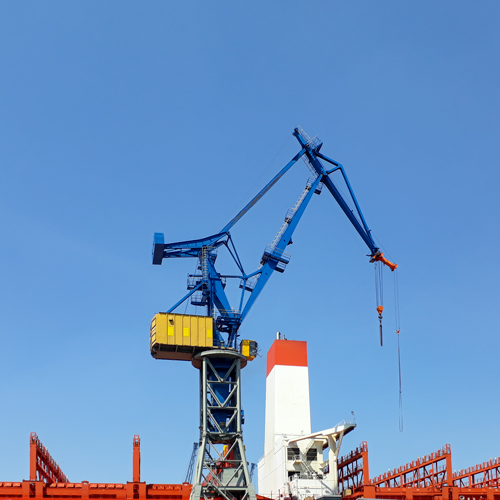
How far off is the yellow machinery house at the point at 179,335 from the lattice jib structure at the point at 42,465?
12.6 metres

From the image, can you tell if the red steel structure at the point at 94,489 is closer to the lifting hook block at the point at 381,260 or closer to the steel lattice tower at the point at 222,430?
the steel lattice tower at the point at 222,430

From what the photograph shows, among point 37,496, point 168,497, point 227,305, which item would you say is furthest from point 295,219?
point 37,496

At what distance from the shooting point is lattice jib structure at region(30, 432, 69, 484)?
62.4m

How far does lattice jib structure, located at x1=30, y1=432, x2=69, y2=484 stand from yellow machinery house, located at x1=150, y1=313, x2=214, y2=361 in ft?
41.4

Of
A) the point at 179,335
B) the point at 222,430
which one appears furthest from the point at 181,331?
the point at 222,430

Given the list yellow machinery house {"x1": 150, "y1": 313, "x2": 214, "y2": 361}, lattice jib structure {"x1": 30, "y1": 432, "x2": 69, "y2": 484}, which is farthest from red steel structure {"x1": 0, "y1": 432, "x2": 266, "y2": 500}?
yellow machinery house {"x1": 150, "y1": 313, "x2": 214, "y2": 361}

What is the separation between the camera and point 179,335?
60.6 m

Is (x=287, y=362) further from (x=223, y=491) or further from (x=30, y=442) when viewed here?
(x=30, y=442)

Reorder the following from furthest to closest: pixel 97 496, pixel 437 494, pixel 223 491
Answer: pixel 437 494, pixel 97 496, pixel 223 491

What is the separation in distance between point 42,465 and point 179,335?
21.1 metres

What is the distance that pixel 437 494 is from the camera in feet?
221

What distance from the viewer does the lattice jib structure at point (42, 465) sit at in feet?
A: 205

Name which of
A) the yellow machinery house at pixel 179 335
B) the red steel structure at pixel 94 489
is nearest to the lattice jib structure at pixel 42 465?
the red steel structure at pixel 94 489

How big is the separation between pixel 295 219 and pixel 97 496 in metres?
28.6
